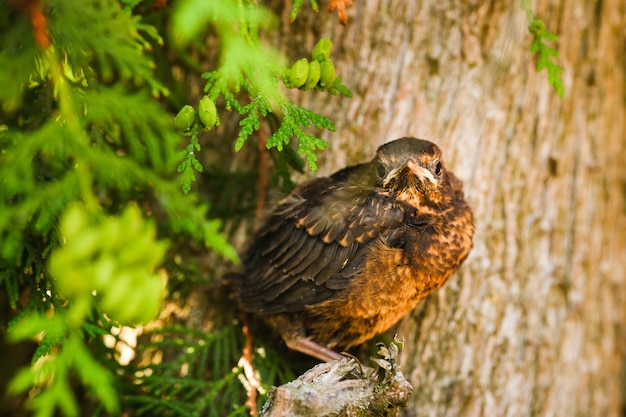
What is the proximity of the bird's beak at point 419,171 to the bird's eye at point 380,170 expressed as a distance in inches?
5.3

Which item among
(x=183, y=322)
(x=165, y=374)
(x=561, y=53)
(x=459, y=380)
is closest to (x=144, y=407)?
(x=165, y=374)

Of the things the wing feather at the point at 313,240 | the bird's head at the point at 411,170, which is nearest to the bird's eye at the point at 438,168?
the bird's head at the point at 411,170

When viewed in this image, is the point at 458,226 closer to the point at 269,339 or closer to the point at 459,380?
the point at 459,380

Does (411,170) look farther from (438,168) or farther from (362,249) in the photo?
(362,249)

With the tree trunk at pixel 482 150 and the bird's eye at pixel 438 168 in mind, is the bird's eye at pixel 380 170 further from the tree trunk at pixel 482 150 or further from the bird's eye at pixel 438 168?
the tree trunk at pixel 482 150

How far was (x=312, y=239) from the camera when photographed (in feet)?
7.99

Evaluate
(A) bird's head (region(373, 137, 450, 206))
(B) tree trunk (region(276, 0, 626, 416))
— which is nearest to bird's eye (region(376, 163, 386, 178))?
(A) bird's head (region(373, 137, 450, 206))

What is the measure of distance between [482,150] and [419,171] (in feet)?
2.25

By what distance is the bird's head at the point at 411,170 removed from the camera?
2.29 metres

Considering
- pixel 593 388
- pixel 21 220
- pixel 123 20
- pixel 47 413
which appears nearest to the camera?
Answer: pixel 47 413

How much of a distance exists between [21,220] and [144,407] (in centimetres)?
100

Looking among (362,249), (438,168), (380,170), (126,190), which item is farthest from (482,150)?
(126,190)

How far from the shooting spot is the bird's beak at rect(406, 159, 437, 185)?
7.39 ft

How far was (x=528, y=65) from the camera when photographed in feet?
9.41
